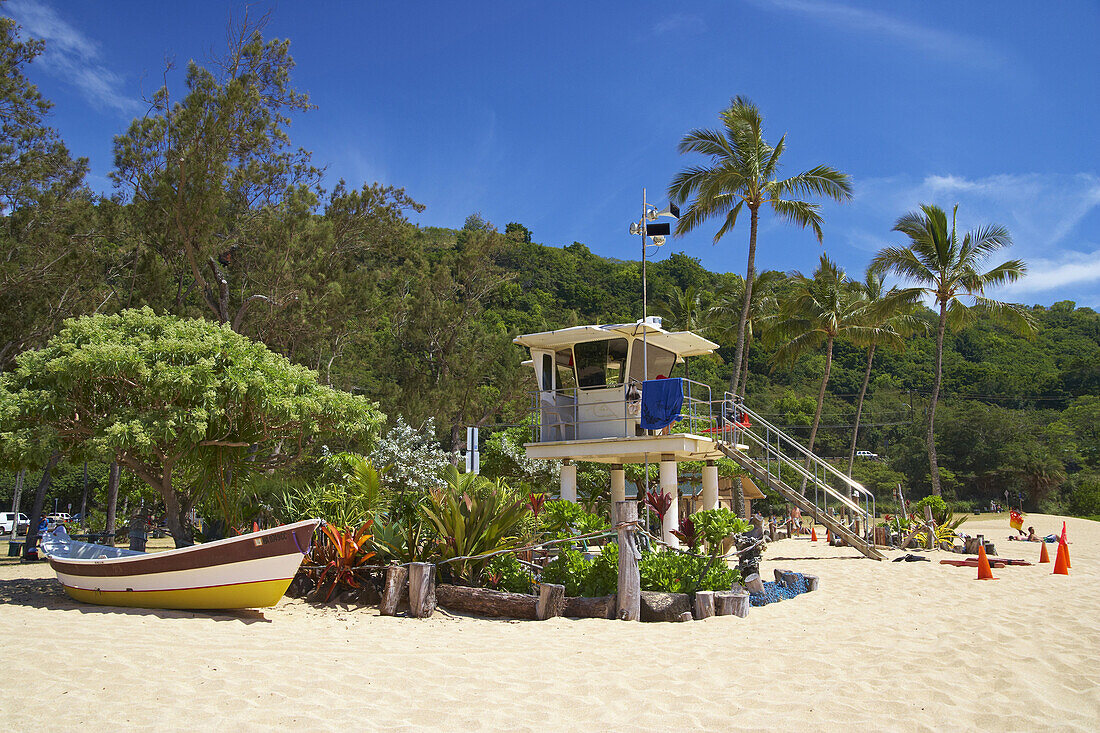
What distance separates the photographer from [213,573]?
29.2 ft

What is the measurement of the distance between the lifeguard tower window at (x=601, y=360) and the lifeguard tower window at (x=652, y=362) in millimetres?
263

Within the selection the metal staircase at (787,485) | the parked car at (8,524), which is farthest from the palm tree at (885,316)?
the parked car at (8,524)

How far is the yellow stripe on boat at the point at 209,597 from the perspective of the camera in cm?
904

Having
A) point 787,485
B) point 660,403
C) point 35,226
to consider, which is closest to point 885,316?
point 787,485

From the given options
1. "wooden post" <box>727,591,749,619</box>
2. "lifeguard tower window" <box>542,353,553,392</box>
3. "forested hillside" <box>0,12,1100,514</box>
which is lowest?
"wooden post" <box>727,591,749,619</box>

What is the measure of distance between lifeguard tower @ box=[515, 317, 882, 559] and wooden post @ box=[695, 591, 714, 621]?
5617 millimetres

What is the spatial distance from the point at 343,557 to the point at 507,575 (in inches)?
94.2

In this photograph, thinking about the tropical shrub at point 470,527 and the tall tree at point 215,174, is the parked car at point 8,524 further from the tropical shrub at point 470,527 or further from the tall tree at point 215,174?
the tropical shrub at point 470,527

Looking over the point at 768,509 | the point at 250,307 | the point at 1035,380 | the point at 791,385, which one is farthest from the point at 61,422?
the point at 1035,380

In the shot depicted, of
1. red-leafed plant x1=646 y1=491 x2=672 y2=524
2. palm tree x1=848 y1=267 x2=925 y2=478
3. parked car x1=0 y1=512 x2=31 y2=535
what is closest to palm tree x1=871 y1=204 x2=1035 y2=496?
palm tree x1=848 y1=267 x2=925 y2=478

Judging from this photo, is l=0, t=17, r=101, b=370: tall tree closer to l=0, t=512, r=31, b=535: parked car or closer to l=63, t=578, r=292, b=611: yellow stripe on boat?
l=63, t=578, r=292, b=611: yellow stripe on boat

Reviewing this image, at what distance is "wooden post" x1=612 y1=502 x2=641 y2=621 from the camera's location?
9.45 metres

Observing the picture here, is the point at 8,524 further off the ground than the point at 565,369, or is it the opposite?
the point at 565,369

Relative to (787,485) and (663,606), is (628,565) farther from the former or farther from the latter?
(787,485)
